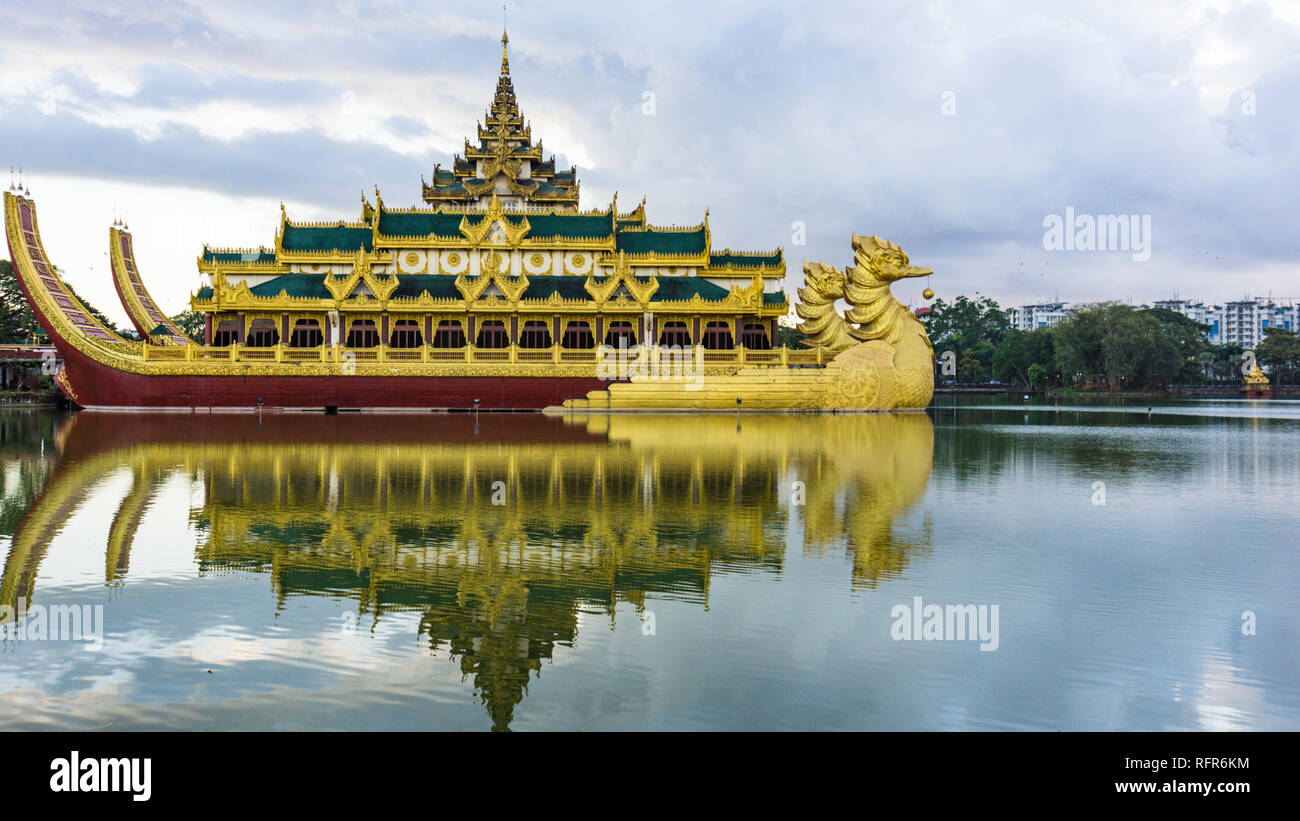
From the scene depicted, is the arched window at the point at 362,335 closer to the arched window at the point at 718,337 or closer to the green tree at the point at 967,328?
the arched window at the point at 718,337

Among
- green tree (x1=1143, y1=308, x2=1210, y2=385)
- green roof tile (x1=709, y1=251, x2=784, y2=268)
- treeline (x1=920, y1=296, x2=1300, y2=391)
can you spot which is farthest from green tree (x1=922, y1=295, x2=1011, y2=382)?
green roof tile (x1=709, y1=251, x2=784, y2=268)

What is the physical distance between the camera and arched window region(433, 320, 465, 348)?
42.1 m

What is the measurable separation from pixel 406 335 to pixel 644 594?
1401 inches

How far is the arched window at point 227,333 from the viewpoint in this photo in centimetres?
4159

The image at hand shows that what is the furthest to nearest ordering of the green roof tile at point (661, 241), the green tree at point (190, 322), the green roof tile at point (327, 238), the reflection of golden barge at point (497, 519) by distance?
the green tree at point (190, 322) → the green roof tile at point (661, 241) → the green roof tile at point (327, 238) → the reflection of golden barge at point (497, 519)

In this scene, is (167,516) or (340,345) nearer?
(167,516)

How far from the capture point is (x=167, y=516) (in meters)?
12.3

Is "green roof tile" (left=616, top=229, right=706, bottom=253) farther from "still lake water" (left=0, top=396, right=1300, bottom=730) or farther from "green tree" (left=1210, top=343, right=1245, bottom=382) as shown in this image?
"green tree" (left=1210, top=343, right=1245, bottom=382)

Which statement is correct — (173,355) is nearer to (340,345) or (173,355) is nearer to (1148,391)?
(340,345)

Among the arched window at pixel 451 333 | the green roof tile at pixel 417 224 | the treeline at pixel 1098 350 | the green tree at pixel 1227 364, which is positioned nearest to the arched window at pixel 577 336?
the arched window at pixel 451 333

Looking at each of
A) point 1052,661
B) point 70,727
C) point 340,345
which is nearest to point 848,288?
point 340,345

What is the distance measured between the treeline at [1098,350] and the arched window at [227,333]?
167 feet
